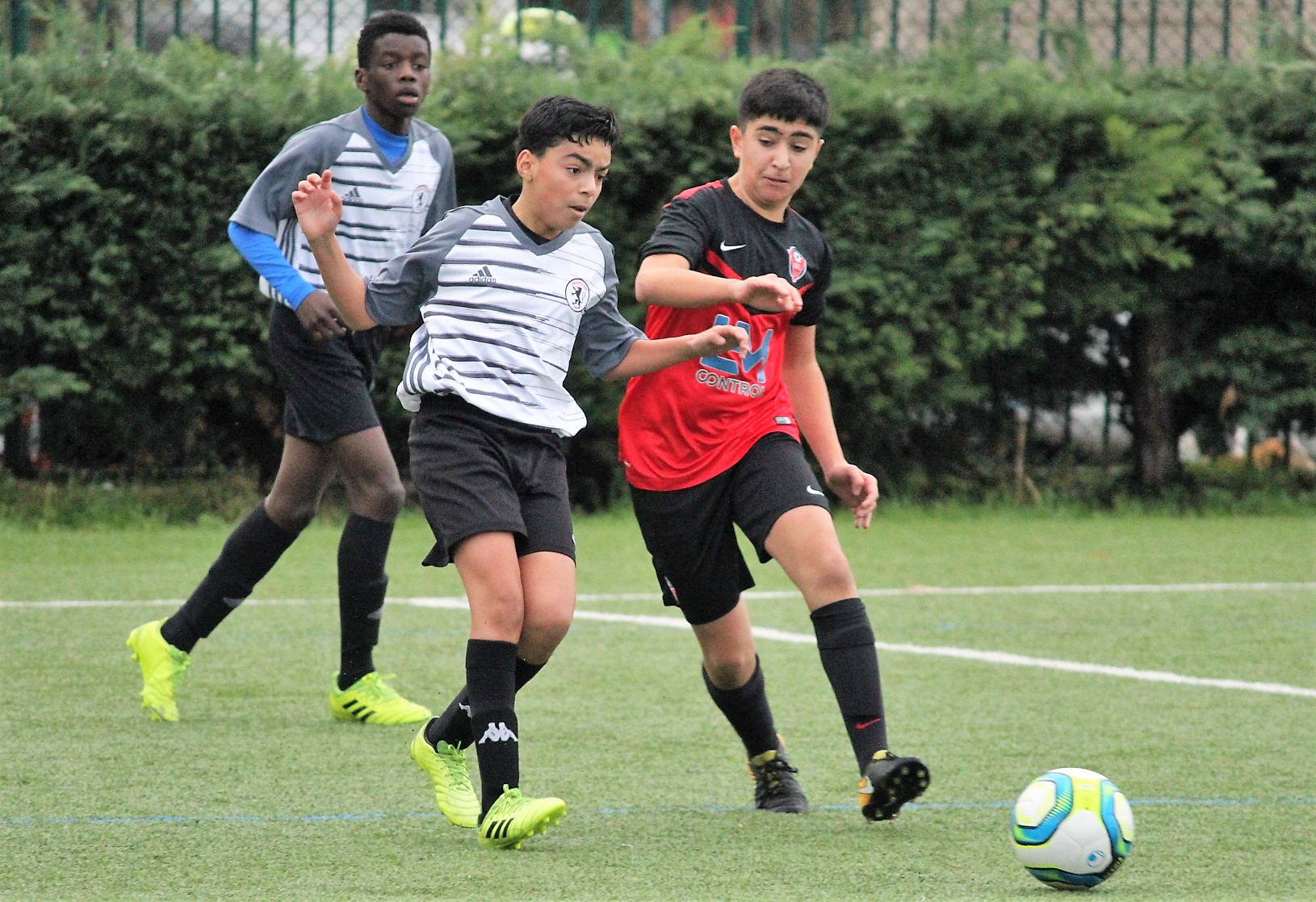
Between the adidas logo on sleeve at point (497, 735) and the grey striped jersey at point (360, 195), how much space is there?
1894mm

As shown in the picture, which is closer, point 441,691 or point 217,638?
point 441,691

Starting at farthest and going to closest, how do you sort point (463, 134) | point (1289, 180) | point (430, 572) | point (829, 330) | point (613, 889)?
point (1289, 180) < point (829, 330) < point (463, 134) < point (430, 572) < point (613, 889)

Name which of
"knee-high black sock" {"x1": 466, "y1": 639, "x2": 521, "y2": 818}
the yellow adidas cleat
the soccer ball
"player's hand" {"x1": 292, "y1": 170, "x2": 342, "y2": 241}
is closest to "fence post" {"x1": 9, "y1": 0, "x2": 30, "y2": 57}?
"player's hand" {"x1": 292, "y1": 170, "x2": 342, "y2": 241}

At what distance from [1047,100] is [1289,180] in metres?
1.80

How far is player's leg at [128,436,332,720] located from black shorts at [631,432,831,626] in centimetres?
144

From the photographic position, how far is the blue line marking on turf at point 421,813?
3.82 metres

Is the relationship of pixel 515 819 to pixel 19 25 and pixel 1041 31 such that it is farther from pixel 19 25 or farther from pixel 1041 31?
pixel 1041 31

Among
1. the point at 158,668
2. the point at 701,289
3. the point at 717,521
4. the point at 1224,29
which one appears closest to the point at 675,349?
the point at 701,289

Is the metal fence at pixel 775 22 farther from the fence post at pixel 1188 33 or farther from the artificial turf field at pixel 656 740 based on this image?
the artificial turf field at pixel 656 740

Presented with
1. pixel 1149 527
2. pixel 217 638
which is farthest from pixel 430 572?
pixel 1149 527

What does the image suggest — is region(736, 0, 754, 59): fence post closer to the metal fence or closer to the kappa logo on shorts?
the metal fence

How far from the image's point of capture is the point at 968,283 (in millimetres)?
10516

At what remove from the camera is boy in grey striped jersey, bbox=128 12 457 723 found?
5188mm

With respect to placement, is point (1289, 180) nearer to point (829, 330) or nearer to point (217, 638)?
point (829, 330)
